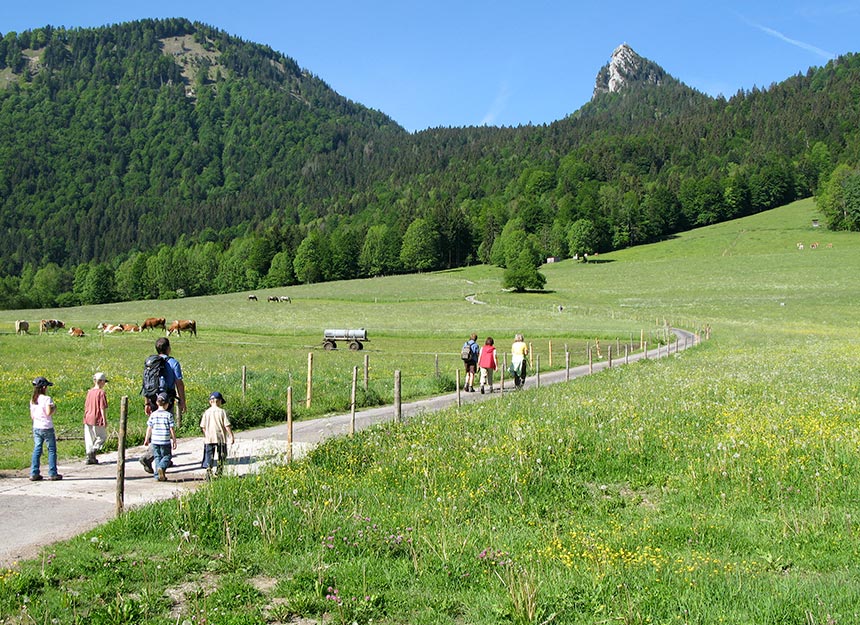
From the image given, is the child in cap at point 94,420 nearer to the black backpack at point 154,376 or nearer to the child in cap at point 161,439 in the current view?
the black backpack at point 154,376

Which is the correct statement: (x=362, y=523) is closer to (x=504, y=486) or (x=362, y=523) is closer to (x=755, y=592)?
(x=504, y=486)

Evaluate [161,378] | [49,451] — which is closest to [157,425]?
[161,378]

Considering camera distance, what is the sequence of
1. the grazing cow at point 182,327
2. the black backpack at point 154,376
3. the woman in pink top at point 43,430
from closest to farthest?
the woman in pink top at point 43,430, the black backpack at point 154,376, the grazing cow at point 182,327

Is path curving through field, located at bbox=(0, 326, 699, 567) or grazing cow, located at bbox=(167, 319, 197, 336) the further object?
grazing cow, located at bbox=(167, 319, 197, 336)

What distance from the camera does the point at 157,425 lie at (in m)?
12.5

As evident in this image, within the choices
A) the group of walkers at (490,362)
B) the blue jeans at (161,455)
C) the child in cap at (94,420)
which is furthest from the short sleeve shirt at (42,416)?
the group of walkers at (490,362)

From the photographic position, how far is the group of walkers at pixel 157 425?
41.1ft

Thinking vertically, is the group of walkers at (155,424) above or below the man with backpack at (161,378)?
below

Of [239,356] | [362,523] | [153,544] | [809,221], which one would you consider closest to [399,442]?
[362,523]

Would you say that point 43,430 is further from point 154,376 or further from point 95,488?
point 154,376

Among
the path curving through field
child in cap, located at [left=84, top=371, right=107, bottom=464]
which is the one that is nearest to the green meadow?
the path curving through field

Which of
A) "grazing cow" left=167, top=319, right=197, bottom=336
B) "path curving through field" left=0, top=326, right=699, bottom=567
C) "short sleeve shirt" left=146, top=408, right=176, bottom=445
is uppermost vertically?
"short sleeve shirt" left=146, top=408, right=176, bottom=445

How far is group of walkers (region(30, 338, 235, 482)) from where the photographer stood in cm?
1254

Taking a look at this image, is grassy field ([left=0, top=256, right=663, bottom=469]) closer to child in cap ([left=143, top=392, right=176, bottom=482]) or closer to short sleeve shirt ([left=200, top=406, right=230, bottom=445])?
child in cap ([left=143, top=392, right=176, bottom=482])
